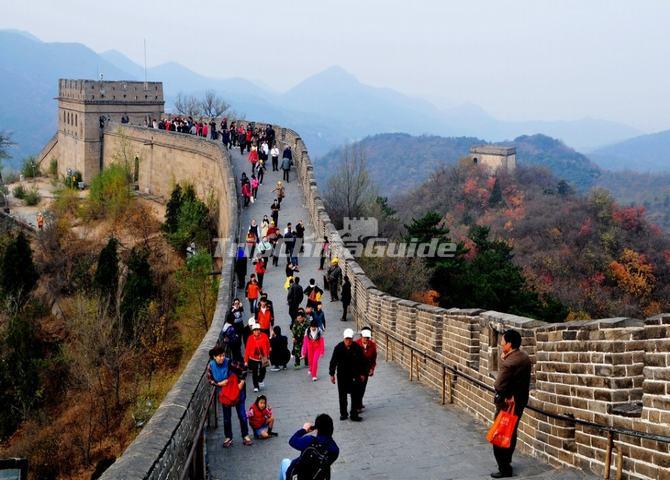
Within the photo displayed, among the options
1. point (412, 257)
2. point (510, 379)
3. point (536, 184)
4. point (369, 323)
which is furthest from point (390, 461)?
point (536, 184)

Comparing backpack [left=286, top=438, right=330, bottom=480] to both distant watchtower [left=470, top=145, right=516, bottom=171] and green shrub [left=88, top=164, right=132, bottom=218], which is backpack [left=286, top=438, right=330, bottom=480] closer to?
green shrub [left=88, top=164, right=132, bottom=218]

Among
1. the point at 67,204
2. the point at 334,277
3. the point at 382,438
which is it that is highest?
the point at 67,204

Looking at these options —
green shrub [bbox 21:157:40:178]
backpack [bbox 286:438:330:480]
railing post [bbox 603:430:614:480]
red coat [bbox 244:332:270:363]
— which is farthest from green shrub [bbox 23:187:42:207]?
railing post [bbox 603:430:614:480]

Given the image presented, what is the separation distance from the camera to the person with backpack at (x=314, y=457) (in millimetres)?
5848

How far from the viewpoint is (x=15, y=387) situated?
80.2 feet

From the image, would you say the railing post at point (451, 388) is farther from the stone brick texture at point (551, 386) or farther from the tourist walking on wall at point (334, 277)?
the tourist walking on wall at point (334, 277)

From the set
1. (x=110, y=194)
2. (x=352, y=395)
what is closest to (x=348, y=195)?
(x=110, y=194)

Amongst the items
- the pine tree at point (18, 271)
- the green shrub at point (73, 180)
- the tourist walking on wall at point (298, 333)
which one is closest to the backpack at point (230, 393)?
the tourist walking on wall at point (298, 333)

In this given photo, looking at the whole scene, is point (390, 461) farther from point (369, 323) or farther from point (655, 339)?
point (369, 323)

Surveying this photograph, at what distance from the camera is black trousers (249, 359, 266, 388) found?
35.3 feet

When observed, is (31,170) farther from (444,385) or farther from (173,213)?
(444,385)

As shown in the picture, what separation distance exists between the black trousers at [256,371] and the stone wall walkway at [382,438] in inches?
7.6

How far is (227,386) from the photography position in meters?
8.47

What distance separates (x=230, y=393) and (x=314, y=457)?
A: 8.81ft
